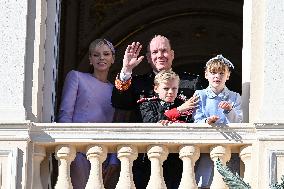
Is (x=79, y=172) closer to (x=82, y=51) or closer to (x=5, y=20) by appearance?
(x=5, y=20)

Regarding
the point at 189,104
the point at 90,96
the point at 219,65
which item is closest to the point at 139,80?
the point at 90,96

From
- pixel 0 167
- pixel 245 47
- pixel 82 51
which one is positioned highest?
pixel 82 51

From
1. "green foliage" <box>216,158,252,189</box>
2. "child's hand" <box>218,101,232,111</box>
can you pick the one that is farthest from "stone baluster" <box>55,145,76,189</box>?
"green foliage" <box>216,158,252,189</box>

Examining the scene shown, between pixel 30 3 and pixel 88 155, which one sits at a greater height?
pixel 30 3

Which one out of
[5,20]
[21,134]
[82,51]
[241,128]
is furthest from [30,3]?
[82,51]

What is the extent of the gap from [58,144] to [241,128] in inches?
62.5

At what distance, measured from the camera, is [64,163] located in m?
14.5

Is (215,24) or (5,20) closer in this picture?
(5,20)

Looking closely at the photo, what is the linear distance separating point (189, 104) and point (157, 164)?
0.58m

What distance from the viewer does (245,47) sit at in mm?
14852

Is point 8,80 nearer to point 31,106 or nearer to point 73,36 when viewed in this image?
point 31,106

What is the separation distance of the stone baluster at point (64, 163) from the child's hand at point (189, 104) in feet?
3.30

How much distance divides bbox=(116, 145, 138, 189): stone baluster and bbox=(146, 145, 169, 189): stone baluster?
0.14 metres

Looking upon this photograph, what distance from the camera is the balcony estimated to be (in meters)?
14.4
